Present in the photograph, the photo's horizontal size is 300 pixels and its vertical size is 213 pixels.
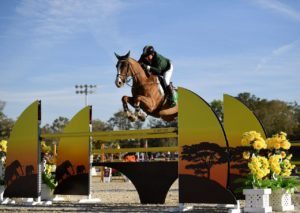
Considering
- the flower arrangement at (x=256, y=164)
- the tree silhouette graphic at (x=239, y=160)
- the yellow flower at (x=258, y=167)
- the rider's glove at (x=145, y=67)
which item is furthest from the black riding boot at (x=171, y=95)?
the yellow flower at (x=258, y=167)

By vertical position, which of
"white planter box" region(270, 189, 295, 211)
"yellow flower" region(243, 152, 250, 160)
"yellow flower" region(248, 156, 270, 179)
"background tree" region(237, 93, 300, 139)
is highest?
"background tree" region(237, 93, 300, 139)

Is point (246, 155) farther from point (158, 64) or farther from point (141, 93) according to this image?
point (158, 64)

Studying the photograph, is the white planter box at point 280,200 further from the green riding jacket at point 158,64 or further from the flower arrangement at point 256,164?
the green riding jacket at point 158,64

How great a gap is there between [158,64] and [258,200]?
3525mm

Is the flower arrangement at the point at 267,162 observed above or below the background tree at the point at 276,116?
below

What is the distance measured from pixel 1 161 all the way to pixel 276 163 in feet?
20.5

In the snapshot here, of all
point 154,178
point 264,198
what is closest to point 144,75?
point 154,178

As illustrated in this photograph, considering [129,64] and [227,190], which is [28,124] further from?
[227,190]

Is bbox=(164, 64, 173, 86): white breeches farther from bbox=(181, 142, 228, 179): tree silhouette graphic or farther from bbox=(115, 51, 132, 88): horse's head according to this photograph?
bbox=(181, 142, 228, 179): tree silhouette graphic

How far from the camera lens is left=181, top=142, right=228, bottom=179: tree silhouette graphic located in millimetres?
7109

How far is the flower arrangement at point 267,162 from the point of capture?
6.92m

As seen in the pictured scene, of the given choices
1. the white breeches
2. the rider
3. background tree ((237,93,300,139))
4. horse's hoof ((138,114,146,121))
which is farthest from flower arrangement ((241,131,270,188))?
background tree ((237,93,300,139))

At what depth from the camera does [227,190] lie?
7004mm

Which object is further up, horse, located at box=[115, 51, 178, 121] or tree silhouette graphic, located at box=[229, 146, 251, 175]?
horse, located at box=[115, 51, 178, 121]
